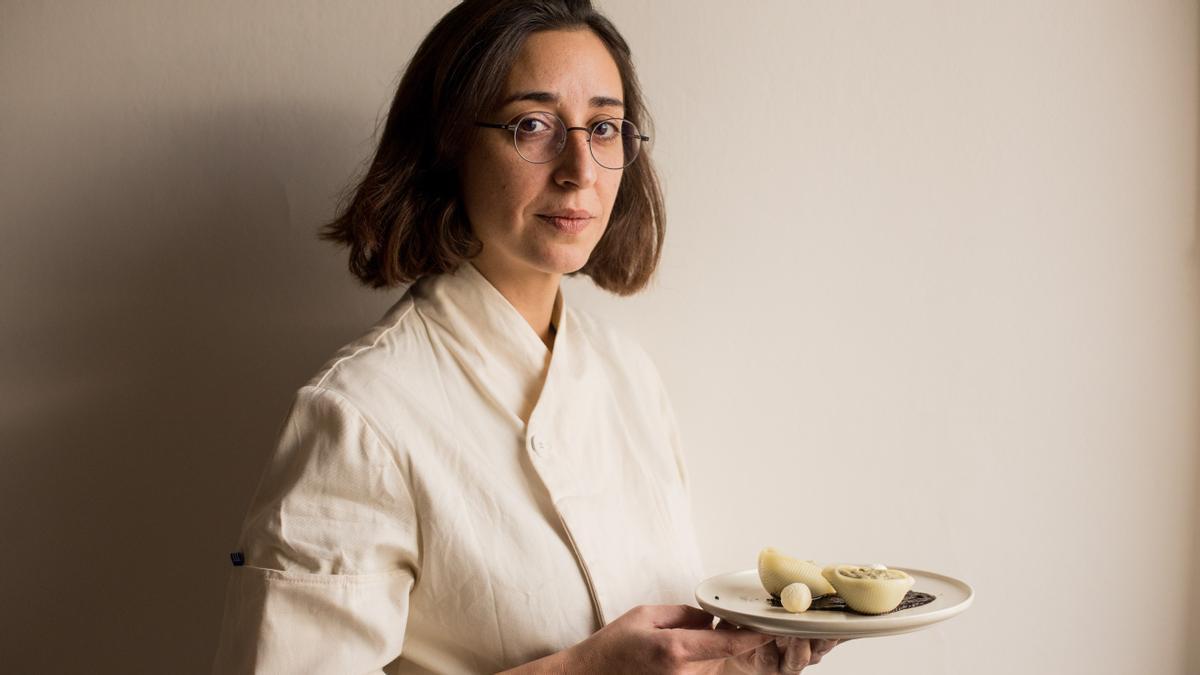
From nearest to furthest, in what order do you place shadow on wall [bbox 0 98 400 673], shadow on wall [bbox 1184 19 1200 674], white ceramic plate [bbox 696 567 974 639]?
white ceramic plate [bbox 696 567 974 639], shadow on wall [bbox 0 98 400 673], shadow on wall [bbox 1184 19 1200 674]

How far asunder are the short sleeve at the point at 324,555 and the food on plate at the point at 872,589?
0.48m

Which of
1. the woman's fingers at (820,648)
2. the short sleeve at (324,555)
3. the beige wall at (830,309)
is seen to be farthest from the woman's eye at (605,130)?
the woman's fingers at (820,648)

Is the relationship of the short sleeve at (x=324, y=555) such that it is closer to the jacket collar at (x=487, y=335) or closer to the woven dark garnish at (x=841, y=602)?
the jacket collar at (x=487, y=335)

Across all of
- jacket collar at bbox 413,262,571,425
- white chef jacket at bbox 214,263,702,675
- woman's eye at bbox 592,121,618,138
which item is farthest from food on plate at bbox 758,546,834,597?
woman's eye at bbox 592,121,618,138

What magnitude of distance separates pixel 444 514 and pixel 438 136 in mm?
467

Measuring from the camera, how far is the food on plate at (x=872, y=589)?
1092mm

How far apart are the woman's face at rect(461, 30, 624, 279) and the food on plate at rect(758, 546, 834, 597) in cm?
43

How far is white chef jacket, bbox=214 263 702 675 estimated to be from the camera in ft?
3.60

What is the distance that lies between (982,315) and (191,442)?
1255mm

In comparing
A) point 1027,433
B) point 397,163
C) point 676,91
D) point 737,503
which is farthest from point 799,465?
point 397,163

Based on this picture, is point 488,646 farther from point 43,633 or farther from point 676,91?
point 676,91

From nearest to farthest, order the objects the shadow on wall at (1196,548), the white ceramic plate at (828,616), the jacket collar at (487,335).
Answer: the white ceramic plate at (828,616), the jacket collar at (487,335), the shadow on wall at (1196,548)

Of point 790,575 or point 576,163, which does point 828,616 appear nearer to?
point 790,575

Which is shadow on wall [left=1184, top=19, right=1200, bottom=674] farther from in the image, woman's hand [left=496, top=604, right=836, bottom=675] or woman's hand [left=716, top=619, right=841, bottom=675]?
woman's hand [left=496, top=604, right=836, bottom=675]
